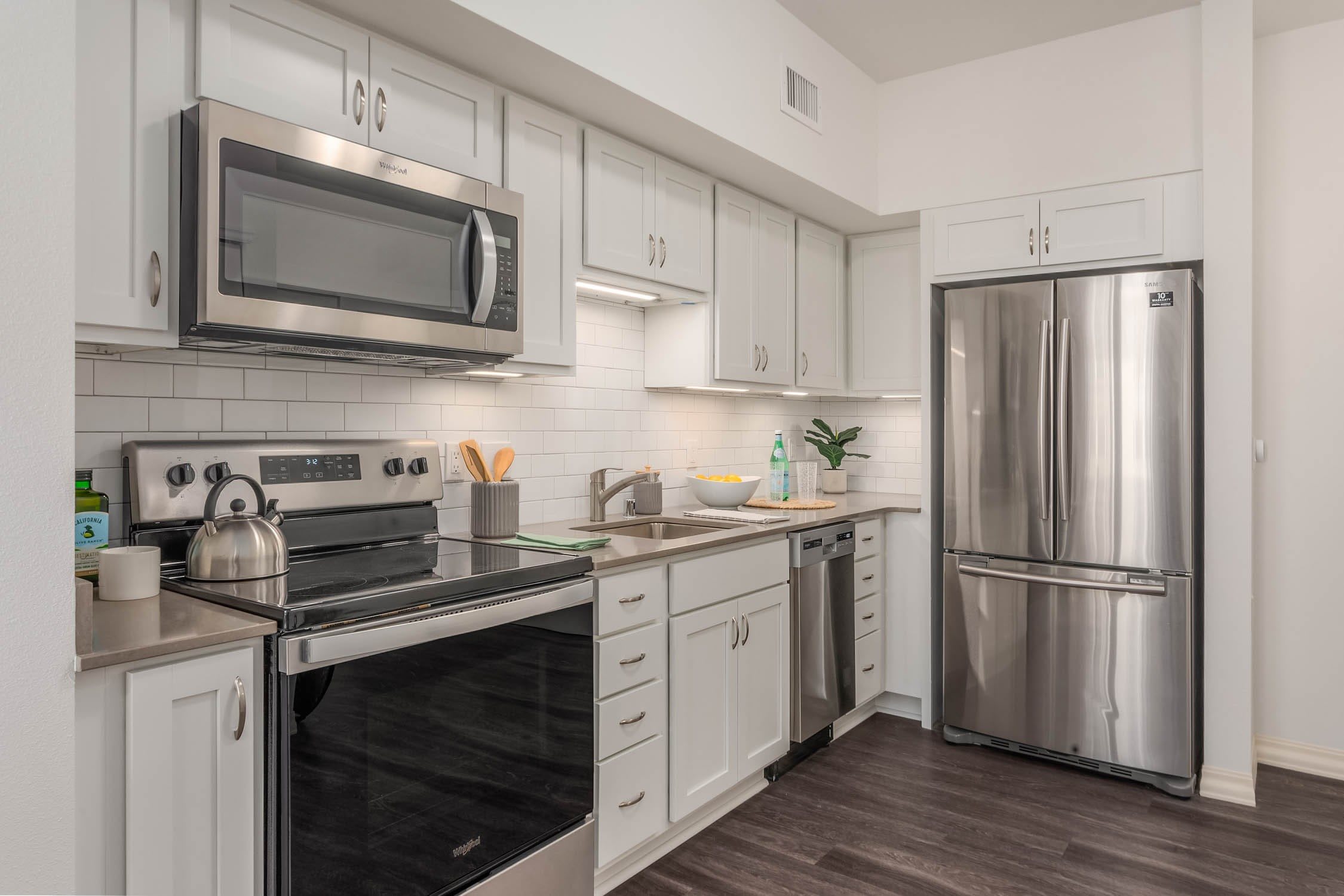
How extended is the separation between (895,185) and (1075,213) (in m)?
0.78

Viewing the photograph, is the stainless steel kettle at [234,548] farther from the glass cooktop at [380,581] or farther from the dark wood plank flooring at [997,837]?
the dark wood plank flooring at [997,837]

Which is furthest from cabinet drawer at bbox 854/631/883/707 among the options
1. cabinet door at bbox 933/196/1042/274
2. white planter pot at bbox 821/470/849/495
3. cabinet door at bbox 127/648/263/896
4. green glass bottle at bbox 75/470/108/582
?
green glass bottle at bbox 75/470/108/582

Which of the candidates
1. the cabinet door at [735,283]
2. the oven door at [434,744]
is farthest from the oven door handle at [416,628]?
the cabinet door at [735,283]

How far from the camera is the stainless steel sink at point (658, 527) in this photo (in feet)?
9.67

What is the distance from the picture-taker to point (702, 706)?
2.56m

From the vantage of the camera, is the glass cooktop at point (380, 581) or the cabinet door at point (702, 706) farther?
the cabinet door at point (702, 706)

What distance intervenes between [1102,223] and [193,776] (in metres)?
3.40

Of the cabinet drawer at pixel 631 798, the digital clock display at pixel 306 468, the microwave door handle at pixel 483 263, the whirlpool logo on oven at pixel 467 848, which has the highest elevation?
the microwave door handle at pixel 483 263

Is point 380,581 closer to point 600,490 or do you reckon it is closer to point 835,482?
point 600,490

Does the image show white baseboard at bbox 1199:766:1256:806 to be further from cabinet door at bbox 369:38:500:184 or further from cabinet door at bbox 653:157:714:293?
cabinet door at bbox 369:38:500:184

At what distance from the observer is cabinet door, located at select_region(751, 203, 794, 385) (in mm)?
3438

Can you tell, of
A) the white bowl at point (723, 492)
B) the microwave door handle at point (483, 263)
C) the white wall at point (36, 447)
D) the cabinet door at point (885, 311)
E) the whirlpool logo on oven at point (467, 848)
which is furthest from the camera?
the cabinet door at point (885, 311)

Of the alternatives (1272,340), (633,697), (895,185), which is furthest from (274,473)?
(1272,340)

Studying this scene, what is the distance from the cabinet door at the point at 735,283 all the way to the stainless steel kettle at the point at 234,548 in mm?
1821
